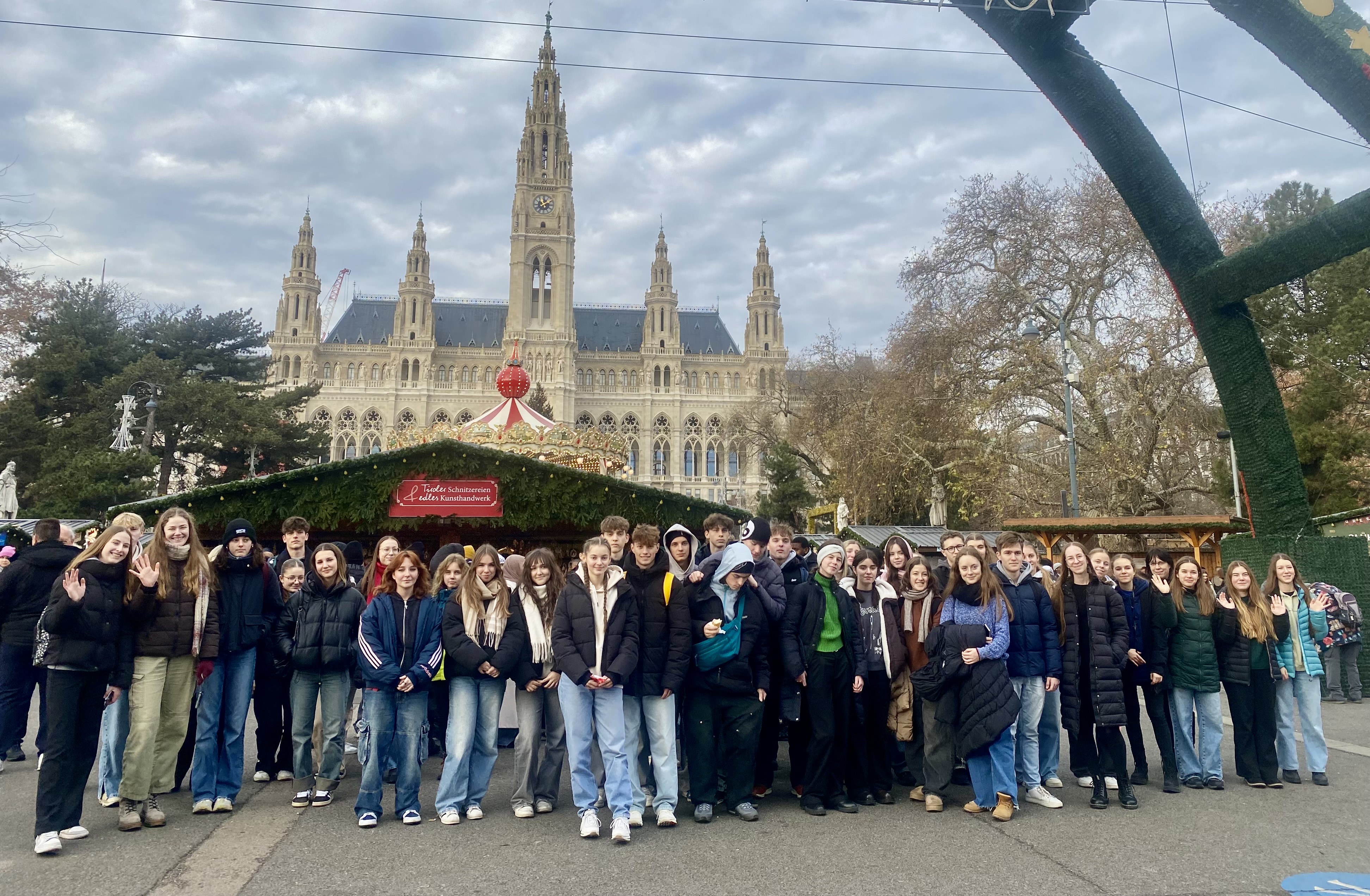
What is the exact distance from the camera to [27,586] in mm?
5543

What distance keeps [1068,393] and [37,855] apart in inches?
Result: 576

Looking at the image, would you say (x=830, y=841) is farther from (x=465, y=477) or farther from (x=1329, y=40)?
(x=1329, y=40)

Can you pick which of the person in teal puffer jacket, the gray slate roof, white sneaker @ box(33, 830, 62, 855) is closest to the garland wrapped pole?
the person in teal puffer jacket

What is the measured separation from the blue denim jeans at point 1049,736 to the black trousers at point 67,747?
215 inches

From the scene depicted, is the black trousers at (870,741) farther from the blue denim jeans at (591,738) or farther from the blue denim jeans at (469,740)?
the blue denim jeans at (469,740)

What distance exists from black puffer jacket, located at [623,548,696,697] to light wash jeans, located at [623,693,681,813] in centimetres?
9

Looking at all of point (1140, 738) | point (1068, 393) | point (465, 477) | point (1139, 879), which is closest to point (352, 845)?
point (1139, 879)

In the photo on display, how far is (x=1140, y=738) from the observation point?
5.43 meters

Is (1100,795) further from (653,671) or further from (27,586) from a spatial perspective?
(27,586)

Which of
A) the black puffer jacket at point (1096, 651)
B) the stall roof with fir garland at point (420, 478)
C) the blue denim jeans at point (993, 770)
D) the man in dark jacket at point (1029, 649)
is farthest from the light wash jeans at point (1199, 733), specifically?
the stall roof with fir garland at point (420, 478)

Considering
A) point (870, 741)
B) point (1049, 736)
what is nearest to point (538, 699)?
point (870, 741)

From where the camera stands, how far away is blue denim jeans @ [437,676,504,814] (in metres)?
4.64

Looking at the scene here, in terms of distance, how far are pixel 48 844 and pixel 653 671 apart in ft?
9.96

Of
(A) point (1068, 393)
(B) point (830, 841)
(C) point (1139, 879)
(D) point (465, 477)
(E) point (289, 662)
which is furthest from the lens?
(A) point (1068, 393)
